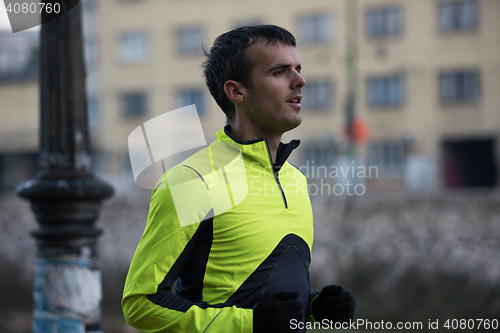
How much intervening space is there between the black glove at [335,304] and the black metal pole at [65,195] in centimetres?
182

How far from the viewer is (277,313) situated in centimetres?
192

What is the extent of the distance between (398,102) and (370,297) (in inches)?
649

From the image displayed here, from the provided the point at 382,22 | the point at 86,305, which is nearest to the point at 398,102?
the point at 382,22

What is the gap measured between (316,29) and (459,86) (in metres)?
7.12

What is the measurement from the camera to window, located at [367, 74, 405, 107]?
27.2 metres

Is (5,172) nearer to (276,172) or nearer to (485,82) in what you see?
(485,82)

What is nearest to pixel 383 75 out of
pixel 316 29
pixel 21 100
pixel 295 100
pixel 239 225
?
pixel 316 29

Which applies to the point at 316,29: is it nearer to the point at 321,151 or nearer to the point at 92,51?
the point at 321,151

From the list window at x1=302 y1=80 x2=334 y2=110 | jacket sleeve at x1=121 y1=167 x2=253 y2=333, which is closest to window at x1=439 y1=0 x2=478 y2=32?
window at x1=302 y1=80 x2=334 y2=110

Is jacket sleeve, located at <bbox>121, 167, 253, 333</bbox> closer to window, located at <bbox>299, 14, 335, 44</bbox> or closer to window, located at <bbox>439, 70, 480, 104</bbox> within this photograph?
window, located at <bbox>439, 70, 480, 104</bbox>

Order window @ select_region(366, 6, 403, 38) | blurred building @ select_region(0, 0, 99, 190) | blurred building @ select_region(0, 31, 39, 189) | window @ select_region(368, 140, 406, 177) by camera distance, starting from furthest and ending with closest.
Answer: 1. blurred building @ select_region(0, 31, 39, 189)
2. blurred building @ select_region(0, 0, 99, 190)
3. window @ select_region(366, 6, 403, 38)
4. window @ select_region(368, 140, 406, 177)

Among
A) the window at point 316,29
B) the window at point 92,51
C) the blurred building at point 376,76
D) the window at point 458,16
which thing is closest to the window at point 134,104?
the blurred building at point 376,76

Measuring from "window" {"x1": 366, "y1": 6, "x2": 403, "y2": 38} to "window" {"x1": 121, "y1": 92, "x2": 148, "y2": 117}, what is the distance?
39.3 feet

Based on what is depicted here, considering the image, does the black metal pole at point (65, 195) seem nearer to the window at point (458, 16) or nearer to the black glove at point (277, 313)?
the black glove at point (277, 313)
